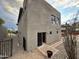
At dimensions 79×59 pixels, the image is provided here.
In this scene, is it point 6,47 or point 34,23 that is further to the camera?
point 34,23

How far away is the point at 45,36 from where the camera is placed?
1558cm

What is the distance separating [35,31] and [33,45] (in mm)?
1585

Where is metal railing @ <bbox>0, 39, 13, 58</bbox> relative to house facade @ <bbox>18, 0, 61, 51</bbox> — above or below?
below

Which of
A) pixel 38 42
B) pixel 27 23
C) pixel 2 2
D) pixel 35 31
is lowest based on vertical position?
pixel 38 42

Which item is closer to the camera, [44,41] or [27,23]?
[27,23]

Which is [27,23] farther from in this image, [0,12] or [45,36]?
[0,12]

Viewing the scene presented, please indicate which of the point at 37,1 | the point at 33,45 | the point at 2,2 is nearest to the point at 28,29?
the point at 33,45

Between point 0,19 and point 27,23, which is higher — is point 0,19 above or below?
above

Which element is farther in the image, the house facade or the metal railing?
the house facade

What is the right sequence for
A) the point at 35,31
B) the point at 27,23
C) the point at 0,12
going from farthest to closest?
the point at 0,12
the point at 35,31
the point at 27,23

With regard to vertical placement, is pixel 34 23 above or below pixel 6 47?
above

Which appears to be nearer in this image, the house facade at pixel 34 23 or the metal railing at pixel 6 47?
the metal railing at pixel 6 47

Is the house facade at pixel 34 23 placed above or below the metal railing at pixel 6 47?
above

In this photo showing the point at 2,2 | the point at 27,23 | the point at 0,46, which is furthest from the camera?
the point at 2,2
